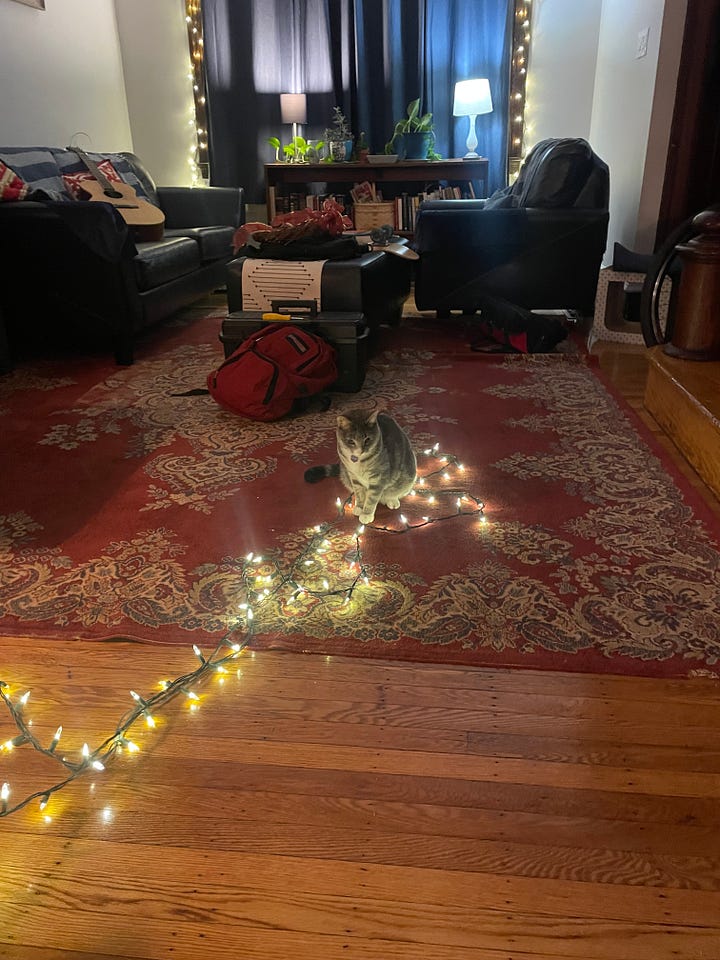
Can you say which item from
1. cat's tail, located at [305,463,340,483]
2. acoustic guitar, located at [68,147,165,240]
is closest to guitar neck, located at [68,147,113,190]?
acoustic guitar, located at [68,147,165,240]

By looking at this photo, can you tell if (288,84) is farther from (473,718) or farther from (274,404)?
(473,718)

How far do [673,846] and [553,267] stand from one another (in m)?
3.09

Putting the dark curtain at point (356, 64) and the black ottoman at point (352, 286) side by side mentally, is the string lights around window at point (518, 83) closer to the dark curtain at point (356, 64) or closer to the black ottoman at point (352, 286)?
the dark curtain at point (356, 64)

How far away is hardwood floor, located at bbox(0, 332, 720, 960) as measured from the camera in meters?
0.86

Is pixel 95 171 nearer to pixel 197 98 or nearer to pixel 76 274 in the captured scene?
pixel 76 274

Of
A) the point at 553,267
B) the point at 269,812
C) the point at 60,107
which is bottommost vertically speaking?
the point at 269,812

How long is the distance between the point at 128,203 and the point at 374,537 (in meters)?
3.01

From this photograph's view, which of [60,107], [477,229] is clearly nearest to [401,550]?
[477,229]

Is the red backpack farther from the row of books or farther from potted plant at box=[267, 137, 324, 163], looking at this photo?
potted plant at box=[267, 137, 324, 163]

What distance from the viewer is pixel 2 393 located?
286cm

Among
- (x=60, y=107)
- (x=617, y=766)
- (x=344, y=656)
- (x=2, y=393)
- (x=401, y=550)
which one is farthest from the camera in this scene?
(x=60, y=107)

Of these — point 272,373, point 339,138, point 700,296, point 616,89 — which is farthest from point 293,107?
point 700,296

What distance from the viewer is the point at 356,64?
17.1 ft

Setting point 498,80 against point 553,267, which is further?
point 498,80
